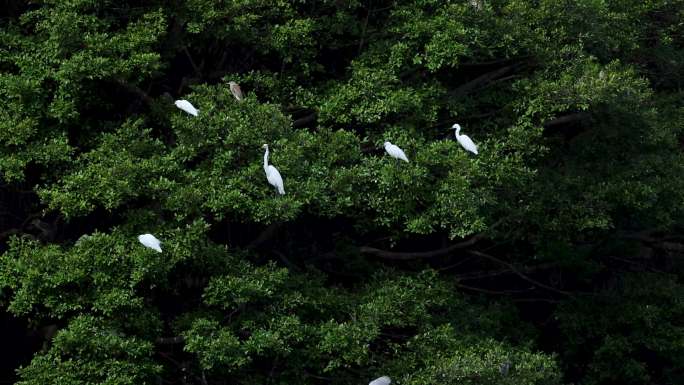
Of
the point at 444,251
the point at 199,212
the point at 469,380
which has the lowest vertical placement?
the point at 444,251

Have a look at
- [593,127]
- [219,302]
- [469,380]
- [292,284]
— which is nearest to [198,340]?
[219,302]

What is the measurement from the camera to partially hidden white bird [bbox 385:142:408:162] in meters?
9.69

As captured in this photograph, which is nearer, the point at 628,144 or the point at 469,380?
the point at 469,380

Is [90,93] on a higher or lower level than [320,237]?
higher

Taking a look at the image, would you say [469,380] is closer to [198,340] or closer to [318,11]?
[198,340]

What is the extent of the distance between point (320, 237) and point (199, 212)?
245cm

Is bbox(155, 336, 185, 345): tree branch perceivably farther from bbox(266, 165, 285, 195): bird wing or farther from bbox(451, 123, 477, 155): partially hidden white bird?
bbox(451, 123, 477, 155): partially hidden white bird

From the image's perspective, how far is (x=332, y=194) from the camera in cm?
955

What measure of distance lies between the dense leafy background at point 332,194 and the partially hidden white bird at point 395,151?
171 millimetres

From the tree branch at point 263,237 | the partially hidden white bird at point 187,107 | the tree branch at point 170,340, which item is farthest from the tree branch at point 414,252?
the tree branch at point 170,340

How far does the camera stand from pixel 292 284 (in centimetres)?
965

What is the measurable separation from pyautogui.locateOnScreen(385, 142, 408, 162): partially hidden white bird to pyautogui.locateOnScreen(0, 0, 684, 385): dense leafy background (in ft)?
0.56

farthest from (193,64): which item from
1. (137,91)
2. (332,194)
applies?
(332,194)

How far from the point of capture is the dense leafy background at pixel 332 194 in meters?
8.90
